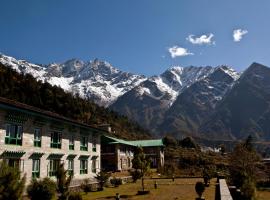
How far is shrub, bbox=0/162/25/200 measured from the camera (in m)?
16.9

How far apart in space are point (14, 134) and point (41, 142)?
424cm

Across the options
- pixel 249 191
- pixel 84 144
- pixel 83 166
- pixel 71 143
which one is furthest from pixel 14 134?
pixel 249 191

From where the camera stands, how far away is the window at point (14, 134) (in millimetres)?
30633

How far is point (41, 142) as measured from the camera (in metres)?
35.2

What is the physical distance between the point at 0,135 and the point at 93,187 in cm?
1396

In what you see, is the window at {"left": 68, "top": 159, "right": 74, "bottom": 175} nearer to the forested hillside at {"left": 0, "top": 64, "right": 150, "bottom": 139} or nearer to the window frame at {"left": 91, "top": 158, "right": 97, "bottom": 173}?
the window frame at {"left": 91, "top": 158, "right": 97, "bottom": 173}

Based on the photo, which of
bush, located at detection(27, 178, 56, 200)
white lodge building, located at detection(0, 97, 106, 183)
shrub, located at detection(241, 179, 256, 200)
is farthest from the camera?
white lodge building, located at detection(0, 97, 106, 183)

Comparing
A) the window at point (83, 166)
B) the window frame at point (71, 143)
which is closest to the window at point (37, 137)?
the window frame at point (71, 143)

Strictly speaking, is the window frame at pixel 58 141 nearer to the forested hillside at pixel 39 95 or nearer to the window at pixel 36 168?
the window at pixel 36 168

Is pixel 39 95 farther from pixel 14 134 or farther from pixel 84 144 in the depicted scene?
pixel 14 134

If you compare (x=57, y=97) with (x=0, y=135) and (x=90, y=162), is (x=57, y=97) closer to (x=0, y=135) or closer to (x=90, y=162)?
(x=90, y=162)

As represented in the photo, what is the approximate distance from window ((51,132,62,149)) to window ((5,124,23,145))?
579cm

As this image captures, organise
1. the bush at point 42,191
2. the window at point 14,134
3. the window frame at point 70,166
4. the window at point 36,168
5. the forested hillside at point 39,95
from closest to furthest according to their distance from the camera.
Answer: the bush at point 42,191 → the window at point 14,134 → the window at point 36,168 → the window frame at point 70,166 → the forested hillside at point 39,95

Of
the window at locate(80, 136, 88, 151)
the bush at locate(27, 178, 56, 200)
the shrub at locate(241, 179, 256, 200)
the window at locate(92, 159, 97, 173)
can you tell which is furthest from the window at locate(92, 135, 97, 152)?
the shrub at locate(241, 179, 256, 200)
